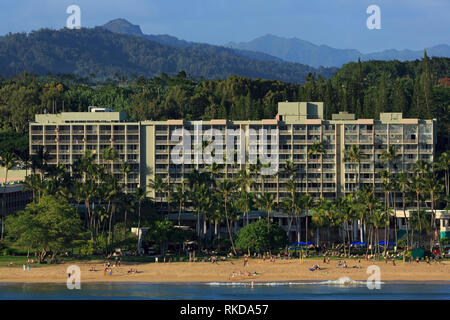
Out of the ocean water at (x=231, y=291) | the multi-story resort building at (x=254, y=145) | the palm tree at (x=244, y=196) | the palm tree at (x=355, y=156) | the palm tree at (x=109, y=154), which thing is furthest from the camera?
the multi-story resort building at (x=254, y=145)

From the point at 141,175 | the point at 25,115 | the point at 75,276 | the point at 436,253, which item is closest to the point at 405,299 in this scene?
the point at 436,253

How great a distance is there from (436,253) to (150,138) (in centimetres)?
5509

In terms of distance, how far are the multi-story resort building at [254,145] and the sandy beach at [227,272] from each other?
35.4 m

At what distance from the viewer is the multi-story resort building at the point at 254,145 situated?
143 m

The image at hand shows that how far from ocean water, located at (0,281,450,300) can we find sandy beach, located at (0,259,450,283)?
113 inches

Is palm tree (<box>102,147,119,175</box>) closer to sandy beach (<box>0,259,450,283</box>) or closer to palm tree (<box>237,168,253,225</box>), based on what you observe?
palm tree (<box>237,168,253,225</box>)

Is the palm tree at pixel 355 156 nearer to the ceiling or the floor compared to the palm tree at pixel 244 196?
nearer to the ceiling

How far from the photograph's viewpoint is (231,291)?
93062 mm

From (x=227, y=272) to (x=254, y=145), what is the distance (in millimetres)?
43914

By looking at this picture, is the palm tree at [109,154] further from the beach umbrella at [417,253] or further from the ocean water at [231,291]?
the beach umbrella at [417,253]

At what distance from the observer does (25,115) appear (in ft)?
621

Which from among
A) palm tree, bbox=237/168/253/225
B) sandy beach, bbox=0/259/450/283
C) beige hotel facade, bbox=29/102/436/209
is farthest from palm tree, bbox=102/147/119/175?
sandy beach, bbox=0/259/450/283

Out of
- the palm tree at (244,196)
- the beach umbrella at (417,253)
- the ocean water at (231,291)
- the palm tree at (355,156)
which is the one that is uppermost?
the palm tree at (355,156)

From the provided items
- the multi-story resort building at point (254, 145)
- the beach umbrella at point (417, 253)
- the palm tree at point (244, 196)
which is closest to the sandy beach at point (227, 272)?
the beach umbrella at point (417, 253)
